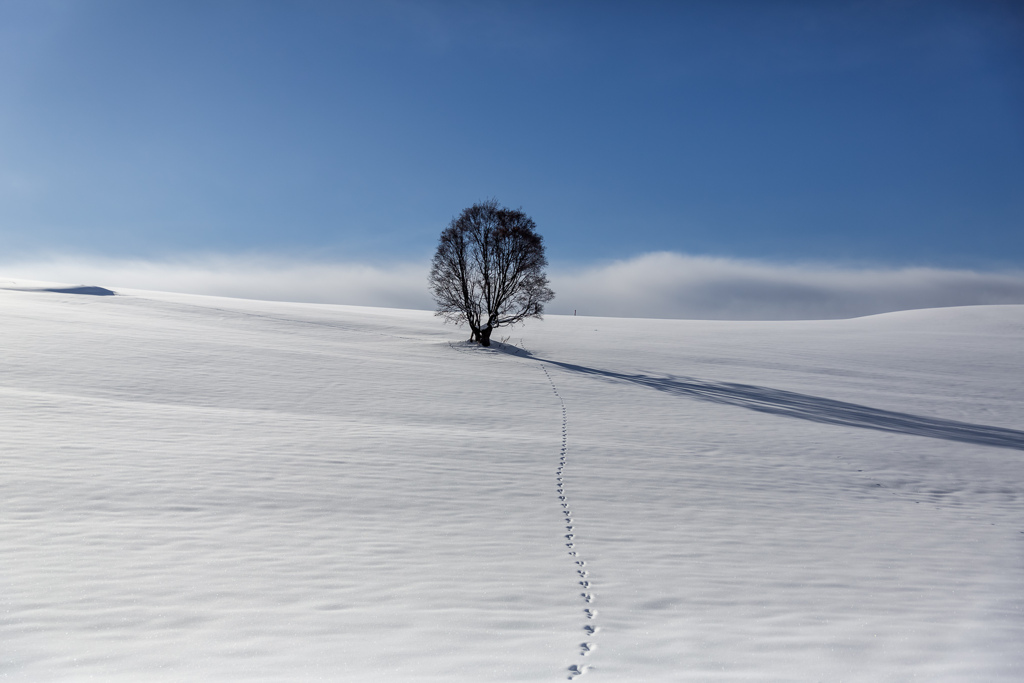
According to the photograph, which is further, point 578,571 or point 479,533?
point 479,533

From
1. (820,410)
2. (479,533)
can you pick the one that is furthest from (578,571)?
(820,410)

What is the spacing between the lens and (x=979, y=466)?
1170 cm

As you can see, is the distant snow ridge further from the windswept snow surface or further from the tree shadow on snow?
the tree shadow on snow

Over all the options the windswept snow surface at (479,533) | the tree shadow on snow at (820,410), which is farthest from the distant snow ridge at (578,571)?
the tree shadow on snow at (820,410)

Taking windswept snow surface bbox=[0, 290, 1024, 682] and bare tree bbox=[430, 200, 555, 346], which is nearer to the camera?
windswept snow surface bbox=[0, 290, 1024, 682]

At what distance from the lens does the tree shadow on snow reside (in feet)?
49.0

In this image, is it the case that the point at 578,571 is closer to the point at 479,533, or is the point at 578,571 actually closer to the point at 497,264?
the point at 479,533

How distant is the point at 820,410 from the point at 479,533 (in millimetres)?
13732

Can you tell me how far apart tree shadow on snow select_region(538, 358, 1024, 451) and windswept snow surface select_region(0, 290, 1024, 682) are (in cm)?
21

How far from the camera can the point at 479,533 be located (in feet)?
22.3

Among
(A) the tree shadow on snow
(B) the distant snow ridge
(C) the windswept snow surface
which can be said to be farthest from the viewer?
(A) the tree shadow on snow

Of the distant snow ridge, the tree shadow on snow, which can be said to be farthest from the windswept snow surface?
the tree shadow on snow

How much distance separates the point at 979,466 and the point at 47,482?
Result: 49.5 ft

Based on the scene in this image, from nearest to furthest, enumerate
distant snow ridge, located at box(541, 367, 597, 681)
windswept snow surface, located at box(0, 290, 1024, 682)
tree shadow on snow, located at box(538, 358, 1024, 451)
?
distant snow ridge, located at box(541, 367, 597, 681) → windswept snow surface, located at box(0, 290, 1024, 682) → tree shadow on snow, located at box(538, 358, 1024, 451)
